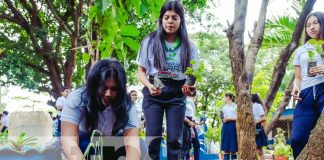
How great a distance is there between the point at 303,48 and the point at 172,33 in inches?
36.6

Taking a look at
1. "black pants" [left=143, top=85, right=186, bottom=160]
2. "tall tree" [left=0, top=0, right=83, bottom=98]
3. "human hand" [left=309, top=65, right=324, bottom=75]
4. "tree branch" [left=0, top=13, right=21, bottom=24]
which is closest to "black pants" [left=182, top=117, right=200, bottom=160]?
"black pants" [left=143, top=85, right=186, bottom=160]

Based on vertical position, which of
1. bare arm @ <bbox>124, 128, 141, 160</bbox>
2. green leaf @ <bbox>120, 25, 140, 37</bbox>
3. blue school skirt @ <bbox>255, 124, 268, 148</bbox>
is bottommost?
blue school skirt @ <bbox>255, 124, 268, 148</bbox>

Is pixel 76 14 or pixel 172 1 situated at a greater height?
pixel 76 14

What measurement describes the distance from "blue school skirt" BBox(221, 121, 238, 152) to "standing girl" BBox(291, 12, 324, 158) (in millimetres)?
4352

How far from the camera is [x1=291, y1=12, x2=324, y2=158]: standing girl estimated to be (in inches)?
126

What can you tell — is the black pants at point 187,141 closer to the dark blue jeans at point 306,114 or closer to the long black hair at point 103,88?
the dark blue jeans at point 306,114

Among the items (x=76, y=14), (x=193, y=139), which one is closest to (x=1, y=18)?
(x=76, y=14)

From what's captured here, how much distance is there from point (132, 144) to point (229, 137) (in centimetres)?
525

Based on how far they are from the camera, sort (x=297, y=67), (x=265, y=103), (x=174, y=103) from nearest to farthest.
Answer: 1. (x=174, y=103)
2. (x=297, y=67)
3. (x=265, y=103)

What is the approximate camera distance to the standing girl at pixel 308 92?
3.21 metres

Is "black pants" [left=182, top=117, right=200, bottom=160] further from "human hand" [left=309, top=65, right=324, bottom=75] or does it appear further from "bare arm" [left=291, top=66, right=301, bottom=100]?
"human hand" [left=309, top=65, right=324, bottom=75]

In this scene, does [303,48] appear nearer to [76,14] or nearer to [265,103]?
[265,103]

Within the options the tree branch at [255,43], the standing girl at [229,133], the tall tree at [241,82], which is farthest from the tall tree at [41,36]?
the tall tree at [241,82]

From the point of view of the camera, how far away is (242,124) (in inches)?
152
